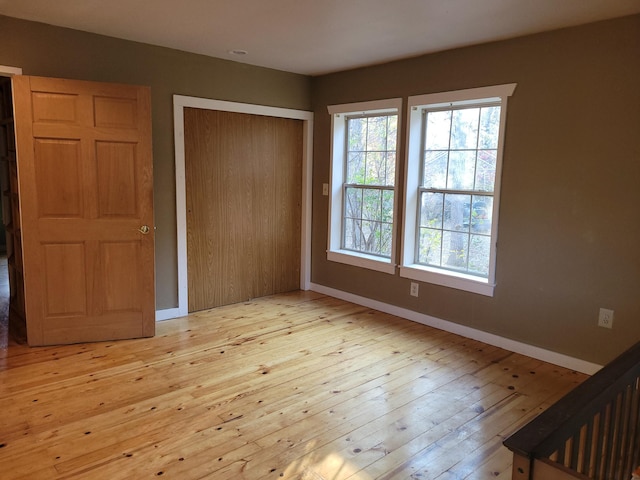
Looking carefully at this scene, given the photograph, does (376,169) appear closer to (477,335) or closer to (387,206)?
(387,206)

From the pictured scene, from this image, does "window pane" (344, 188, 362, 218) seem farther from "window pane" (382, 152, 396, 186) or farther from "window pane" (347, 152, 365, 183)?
"window pane" (382, 152, 396, 186)

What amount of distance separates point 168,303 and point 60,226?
46.9 inches

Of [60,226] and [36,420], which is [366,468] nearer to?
[36,420]

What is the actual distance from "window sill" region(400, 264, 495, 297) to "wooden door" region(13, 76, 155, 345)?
2279 mm

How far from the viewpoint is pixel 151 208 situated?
3.68 metres

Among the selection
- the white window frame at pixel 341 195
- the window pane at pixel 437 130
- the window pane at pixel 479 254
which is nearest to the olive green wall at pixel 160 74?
the white window frame at pixel 341 195

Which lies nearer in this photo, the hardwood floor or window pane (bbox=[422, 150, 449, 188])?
the hardwood floor

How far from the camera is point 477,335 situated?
3.90 metres

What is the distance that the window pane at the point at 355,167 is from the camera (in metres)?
4.92

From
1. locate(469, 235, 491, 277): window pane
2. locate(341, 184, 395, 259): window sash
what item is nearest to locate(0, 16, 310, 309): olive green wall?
locate(341, 184, 395, 259): window sash

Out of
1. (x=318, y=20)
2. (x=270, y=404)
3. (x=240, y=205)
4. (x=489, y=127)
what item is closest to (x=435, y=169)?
(x=489, y=127)

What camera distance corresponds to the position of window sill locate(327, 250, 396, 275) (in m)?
4.57

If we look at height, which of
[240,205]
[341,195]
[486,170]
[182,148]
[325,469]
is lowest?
[325,469]

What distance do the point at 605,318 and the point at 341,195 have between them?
9.08 ft
